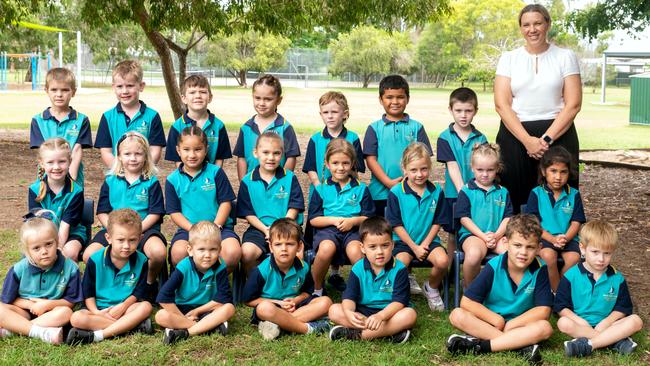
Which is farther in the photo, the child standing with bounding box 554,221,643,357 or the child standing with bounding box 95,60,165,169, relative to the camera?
the child standing with bounding box 95,60,165,169

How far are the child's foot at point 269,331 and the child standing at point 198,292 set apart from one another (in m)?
0.21

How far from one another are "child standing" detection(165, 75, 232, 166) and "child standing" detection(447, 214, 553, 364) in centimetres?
209

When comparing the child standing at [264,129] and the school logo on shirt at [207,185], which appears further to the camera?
the child standing at [264,129]

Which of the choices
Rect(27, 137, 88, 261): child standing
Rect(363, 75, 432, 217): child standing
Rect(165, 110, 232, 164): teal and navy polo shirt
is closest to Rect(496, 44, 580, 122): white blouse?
Rect(363, 75, 432, 217): child standing

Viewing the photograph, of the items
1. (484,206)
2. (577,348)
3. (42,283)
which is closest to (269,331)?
(42,283)

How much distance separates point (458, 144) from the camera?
549 cm

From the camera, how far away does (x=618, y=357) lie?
432cm

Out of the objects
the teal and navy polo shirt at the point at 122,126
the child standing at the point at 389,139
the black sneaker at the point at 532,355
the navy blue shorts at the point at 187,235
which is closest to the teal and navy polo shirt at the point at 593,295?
the black sneaker at the point at 532,355

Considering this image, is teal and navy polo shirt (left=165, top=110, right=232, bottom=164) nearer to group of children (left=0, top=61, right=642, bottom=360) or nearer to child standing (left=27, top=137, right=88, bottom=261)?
group of children (left=0, top=61, right=642, bottom=360)

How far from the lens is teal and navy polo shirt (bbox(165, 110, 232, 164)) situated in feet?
18.6

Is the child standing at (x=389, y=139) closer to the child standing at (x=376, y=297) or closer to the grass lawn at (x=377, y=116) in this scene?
the child standing at (x=376, y=297)

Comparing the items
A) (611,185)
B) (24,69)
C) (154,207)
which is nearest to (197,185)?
(154,207)

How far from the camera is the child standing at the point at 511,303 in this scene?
437cm

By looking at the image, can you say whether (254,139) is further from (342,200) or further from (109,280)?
(109,280)
